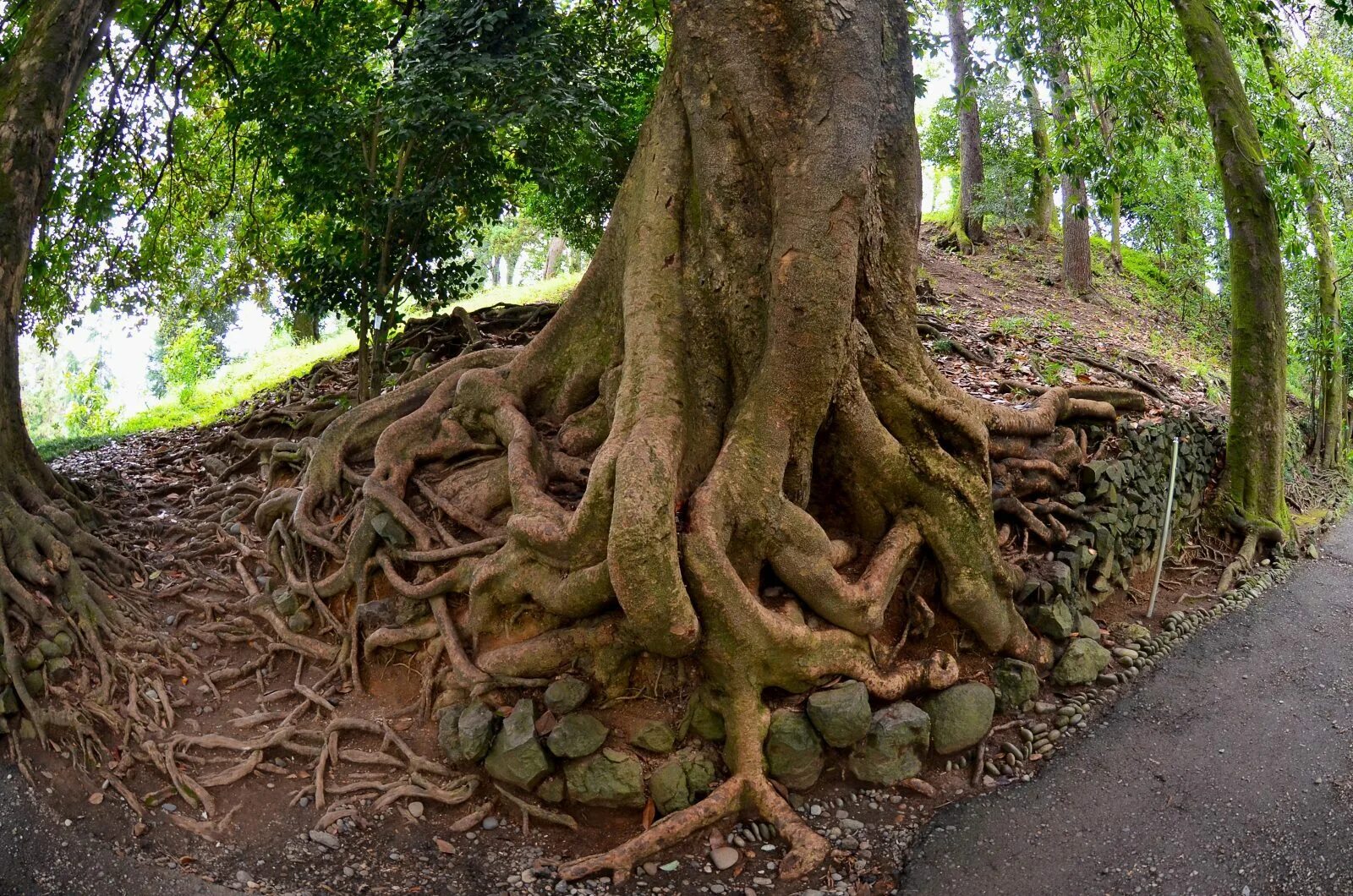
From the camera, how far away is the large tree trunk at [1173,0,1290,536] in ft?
26.7

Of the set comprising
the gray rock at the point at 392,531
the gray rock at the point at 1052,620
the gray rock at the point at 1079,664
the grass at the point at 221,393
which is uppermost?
the grass at the point at 221,393

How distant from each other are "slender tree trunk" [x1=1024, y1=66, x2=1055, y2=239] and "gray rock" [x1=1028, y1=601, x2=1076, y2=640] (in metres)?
8.06

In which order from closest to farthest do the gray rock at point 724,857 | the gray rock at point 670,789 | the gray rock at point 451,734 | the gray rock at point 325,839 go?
1. the gray rock at point 724,857
2. the gray rock at point 325,839
3. the gray rock at point 670,789
4. the gray rock at point 451,734

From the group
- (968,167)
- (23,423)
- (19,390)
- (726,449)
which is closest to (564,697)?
(726,449)

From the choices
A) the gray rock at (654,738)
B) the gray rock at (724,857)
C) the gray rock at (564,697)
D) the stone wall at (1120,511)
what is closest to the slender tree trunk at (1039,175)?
the stone wall at (1120,511)

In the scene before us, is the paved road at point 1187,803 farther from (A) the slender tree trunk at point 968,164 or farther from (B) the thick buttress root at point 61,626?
(A) the slender tree trunk at point 968,164

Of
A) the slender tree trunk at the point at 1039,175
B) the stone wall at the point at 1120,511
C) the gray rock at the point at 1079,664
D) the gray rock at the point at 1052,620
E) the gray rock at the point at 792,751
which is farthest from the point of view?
the slender tree trunk at the point at 1039,175

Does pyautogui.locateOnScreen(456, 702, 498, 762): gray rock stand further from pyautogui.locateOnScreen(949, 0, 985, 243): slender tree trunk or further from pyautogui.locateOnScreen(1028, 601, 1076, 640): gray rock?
pyautogui.locateOnScreen(949, 0, 985, 243): slender tree trunk

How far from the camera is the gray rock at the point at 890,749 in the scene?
4.61 meters

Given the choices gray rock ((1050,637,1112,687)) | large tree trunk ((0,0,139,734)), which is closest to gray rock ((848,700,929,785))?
gray rock ((1050,637,1112,687))

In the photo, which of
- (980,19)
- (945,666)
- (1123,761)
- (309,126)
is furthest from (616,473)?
(980,19)

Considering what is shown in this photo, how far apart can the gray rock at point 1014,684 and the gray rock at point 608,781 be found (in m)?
2.24

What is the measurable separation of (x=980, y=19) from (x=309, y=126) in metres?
6.28

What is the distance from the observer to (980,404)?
6.16 meters
